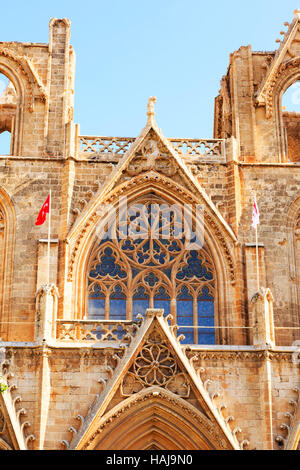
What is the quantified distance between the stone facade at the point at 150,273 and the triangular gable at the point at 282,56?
44 mm

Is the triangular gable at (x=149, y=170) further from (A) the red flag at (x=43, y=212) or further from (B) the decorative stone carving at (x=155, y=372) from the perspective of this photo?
(B) the decorative stone carving at (x=155, y=372)

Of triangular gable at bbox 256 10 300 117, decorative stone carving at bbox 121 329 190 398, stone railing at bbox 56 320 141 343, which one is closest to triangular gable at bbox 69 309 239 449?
decorative stone carving at bbox 121 329 190 398

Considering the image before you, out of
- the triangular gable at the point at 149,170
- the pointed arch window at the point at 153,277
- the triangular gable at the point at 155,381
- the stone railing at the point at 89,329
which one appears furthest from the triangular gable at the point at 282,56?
the triangular gable at the point at 155,381

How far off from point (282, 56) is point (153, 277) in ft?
26.9

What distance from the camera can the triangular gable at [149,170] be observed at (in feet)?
85.4

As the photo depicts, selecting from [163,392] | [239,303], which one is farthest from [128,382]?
[239,303]

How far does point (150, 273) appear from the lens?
26.1 m

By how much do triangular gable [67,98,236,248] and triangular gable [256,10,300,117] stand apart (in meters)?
3.31

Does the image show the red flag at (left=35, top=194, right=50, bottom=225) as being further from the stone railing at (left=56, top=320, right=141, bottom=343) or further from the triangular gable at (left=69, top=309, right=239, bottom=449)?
the triangular gable at (left=69, top=309, right=239, bottom=449)

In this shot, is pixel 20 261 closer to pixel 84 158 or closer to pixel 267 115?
pixel 84 158

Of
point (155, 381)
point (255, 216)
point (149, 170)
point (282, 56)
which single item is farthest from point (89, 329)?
point (282, 56)

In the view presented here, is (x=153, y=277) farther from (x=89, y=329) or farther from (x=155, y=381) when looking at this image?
(x=155, y=381)

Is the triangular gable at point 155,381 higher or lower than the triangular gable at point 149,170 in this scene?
lower

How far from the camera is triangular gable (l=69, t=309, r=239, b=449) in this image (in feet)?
71.3
